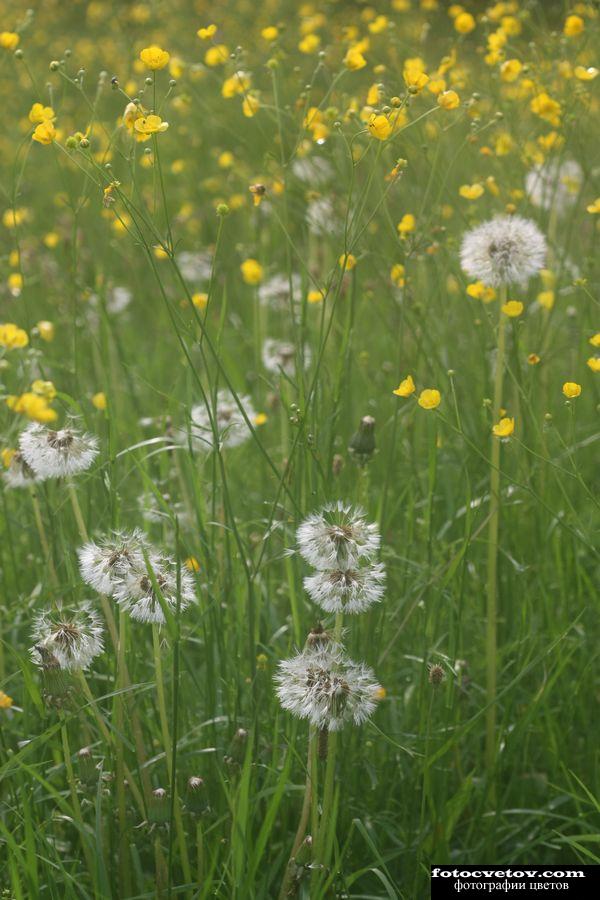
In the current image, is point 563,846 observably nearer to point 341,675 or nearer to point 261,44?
point 341,675

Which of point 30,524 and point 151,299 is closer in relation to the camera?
point 30,524

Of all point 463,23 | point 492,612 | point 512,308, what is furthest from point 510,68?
point 492,612

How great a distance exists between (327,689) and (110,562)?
1.24 feet

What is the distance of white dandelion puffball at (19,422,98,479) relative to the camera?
1.62 metres

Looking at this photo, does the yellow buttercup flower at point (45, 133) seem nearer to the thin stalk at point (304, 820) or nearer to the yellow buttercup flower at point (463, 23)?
the thin stalk at point (304, 820)

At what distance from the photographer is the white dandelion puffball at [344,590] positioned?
1.45 m

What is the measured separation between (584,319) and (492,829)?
4.60ft

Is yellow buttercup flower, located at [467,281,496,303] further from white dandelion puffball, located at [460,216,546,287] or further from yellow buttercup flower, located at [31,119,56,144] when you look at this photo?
yellow buttercup flower, located at [31,119,56,144]

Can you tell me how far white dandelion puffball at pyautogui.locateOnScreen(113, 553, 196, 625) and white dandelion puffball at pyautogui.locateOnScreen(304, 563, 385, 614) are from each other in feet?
0.68

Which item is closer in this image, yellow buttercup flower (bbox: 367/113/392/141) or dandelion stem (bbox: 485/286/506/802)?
yellow buttercup flower (bbox: 367/113/392/141)

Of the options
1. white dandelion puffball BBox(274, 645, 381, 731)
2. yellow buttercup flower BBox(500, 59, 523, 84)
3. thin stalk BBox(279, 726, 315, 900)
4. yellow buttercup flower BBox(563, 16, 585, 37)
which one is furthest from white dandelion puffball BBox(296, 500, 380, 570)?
yellow buttercup flower BBox(563, 16, 585, 37)

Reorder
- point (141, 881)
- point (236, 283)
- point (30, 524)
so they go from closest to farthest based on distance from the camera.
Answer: point (141, 881)
point (30, 524)
point (236, 283)

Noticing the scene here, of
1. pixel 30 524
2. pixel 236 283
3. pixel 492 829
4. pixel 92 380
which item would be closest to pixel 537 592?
pixel 492 829

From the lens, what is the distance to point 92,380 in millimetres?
3361
